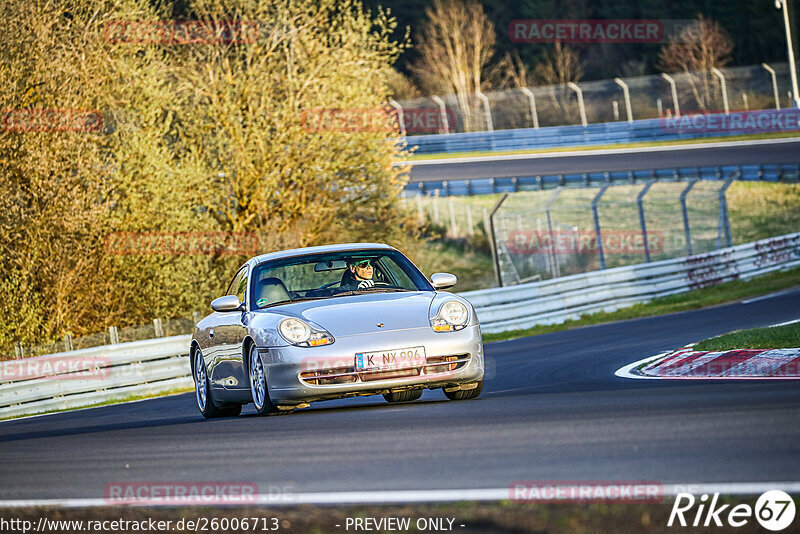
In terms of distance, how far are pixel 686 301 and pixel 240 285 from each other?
50.9 ft

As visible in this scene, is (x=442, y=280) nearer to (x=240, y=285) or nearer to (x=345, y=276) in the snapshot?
(x=345, y=276)

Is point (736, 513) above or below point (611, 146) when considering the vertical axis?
below

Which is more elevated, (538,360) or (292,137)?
(292,137)

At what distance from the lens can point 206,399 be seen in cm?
1123

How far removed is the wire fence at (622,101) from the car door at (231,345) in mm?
39920

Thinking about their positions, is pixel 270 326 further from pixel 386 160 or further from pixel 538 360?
A: pixel 386 160

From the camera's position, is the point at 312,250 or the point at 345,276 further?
the point at 312,250

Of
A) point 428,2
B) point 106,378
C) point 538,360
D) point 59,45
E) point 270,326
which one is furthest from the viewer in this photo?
point 428,2

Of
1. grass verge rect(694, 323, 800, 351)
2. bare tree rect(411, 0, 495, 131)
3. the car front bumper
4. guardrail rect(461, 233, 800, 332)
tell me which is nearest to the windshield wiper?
the car front bumper

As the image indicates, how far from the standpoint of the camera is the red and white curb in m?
10.5

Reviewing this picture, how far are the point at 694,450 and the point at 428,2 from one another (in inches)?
2988

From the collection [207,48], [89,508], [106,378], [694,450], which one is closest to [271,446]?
[89,508]

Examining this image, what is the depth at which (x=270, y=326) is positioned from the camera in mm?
9422

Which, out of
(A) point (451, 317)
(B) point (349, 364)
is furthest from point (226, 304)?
(A) point (451, 317)
